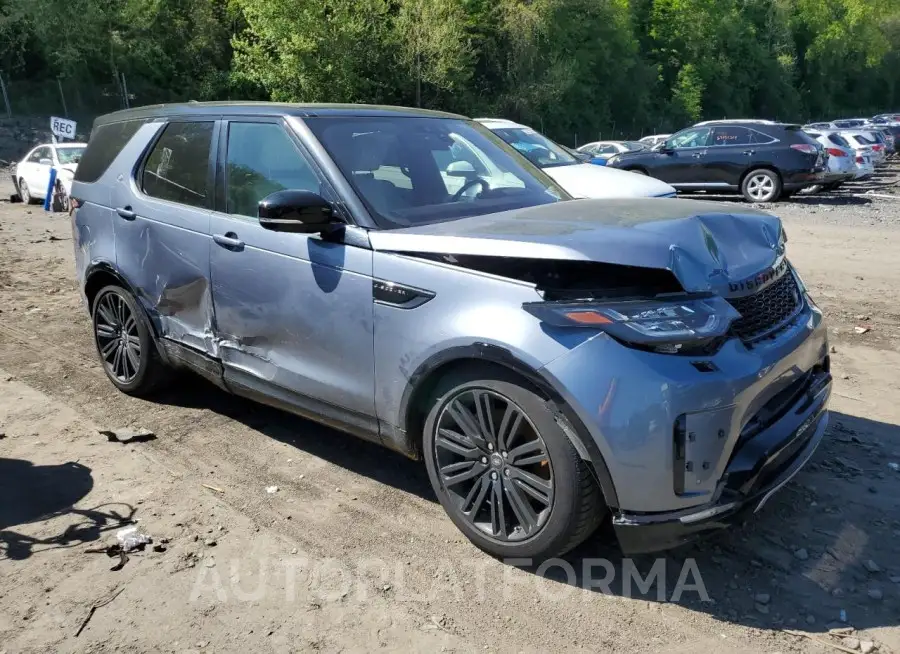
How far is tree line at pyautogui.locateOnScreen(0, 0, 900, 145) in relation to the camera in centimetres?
3644

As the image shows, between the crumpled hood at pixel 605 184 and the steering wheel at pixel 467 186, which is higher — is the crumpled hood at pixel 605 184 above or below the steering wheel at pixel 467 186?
below

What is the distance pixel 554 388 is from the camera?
2887mm

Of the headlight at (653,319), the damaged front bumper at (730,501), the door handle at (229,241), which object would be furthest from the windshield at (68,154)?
the damaged front bumper at (730,501)

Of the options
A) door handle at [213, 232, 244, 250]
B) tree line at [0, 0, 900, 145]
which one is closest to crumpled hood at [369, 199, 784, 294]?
door handle at [213, 232, 244, 250]

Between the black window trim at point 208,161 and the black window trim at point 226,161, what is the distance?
30mm

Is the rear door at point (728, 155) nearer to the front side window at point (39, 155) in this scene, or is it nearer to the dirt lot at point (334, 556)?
the dirt lot at point (334, 556)

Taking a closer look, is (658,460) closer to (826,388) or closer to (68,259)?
(826,388)

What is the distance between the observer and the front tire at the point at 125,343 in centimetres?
494

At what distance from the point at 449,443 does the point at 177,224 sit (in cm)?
222

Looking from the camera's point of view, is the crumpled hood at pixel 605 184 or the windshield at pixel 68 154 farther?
the windshield at pixel 68 154

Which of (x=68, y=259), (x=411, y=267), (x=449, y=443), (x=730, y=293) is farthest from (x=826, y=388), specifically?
(x=68, y=259)

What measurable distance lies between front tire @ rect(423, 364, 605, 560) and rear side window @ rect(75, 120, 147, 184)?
3139 mm

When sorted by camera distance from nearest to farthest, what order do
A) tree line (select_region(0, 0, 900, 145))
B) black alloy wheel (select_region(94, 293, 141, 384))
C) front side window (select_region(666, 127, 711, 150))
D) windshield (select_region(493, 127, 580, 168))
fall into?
black alloy wheel (select_region(94, 293, 141, 384)) < windshield (select_region(493, 127, 580, 168)) < front side window (select_region(666, 127, 711, 150)) < tree line (select_region(0, 0, 900, 145))

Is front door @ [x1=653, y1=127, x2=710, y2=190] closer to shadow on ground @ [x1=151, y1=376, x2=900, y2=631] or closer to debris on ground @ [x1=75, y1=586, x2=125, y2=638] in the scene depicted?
shadow on ground @ [x1=151, y1=376, x2=900, y2=631]
